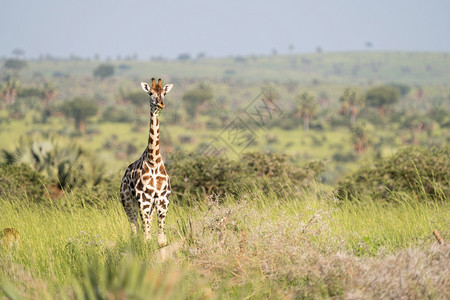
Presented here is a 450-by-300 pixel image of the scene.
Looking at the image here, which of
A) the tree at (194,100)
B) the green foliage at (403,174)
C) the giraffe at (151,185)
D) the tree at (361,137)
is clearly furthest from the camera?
the tree at (194,100)

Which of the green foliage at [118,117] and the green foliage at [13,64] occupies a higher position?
the green foliage at [13,64]

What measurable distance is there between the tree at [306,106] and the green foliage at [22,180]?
249ft

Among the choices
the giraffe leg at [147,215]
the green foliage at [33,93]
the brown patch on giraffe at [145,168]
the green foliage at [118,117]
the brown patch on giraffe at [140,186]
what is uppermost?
the brown patch on giraffe at [145,168]

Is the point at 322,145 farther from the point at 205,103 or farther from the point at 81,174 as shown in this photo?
the point at 81,174

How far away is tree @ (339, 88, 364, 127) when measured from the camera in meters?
87.6

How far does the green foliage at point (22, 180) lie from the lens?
12.9m

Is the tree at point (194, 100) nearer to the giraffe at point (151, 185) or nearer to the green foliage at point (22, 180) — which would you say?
the green foliage at point (22, 180)

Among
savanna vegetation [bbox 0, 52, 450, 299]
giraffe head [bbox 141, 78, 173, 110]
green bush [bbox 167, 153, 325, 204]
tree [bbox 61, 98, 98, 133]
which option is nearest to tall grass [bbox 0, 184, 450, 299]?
savanna vegetation [bbox 0, 52, 450, 299]

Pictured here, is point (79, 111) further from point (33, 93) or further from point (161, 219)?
point (161, 219)

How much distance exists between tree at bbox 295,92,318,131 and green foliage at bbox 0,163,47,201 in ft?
249

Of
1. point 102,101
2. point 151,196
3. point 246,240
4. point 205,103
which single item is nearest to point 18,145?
point 151,196

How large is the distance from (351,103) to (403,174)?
255 ft

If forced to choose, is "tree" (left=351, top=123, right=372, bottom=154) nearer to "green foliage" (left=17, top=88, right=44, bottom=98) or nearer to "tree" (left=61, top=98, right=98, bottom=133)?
"tree" (left=61, top=98, right=98, bottom=133)

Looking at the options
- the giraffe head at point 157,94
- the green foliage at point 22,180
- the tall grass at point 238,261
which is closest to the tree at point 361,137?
the green foliage at point 22,180
